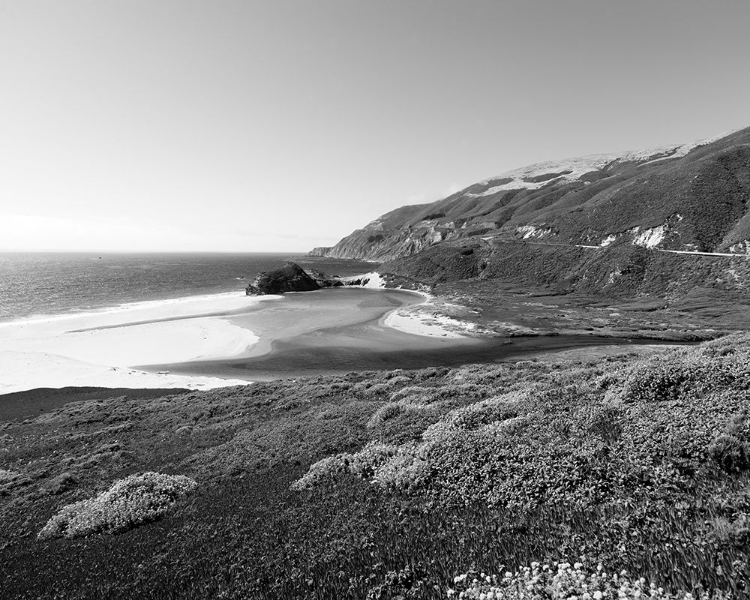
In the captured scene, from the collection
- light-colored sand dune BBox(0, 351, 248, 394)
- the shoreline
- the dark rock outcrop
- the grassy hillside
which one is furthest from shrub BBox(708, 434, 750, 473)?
the dark rock outcrop

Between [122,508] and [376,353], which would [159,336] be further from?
[122,508]

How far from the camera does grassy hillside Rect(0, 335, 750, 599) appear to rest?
5.08 m

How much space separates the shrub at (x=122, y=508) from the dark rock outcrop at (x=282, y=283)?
10559 cm

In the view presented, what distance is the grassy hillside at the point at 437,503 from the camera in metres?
5.08

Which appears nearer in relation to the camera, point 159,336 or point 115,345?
point 115,345

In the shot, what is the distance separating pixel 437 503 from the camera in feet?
25.8

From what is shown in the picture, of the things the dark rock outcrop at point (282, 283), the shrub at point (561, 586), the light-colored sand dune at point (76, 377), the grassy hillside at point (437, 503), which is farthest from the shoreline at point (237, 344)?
the shrub at point (561, 586)

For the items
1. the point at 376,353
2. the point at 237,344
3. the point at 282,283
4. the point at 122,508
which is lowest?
the point at 376,353

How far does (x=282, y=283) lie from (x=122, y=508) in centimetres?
11119

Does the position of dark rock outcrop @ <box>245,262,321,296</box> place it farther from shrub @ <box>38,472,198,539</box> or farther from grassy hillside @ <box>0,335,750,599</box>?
shrub @ <box>38,472,198,539</box>

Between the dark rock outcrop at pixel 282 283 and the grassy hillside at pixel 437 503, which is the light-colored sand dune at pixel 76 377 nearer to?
the grassy hillside at pixel 437 503

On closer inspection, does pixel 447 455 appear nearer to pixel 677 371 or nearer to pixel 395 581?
pixel 395 581

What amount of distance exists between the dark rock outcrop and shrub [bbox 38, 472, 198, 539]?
105585 millimetres

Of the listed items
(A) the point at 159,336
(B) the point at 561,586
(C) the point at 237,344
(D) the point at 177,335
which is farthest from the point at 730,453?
(A) the point at 159,336
